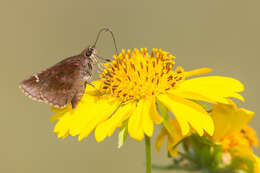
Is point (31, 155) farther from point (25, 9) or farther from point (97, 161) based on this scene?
point (25, 9)

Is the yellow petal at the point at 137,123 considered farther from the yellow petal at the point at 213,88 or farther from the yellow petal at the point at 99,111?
the yellow petal at the point at 213,88

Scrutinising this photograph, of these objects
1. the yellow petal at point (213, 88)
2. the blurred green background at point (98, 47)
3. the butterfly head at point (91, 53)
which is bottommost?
the blurred green background at point (98, 47)

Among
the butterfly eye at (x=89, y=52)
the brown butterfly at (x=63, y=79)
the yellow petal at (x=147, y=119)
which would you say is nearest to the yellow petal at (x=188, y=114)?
the yellow petal at (x=147, y=119)

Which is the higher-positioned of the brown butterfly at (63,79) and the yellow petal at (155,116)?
the brown butterfly at (63,79)

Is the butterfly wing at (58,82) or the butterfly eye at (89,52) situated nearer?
the butterfly wing at (58,82)

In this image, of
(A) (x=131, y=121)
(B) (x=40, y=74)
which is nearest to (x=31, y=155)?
(B) (x=40, y=74)

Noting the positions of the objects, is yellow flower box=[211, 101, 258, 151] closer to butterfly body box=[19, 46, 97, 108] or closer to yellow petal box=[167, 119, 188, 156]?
yellow petal box=[167, 119, 188, 156]

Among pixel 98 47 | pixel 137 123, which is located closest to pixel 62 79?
pixel 137 123

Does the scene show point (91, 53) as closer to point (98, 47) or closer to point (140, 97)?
point (140, 97)
